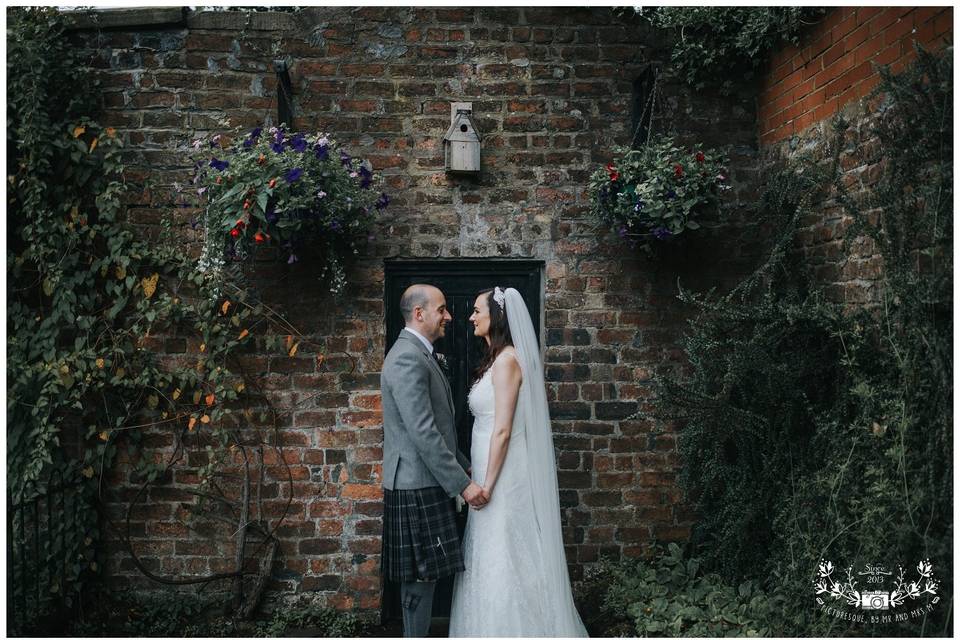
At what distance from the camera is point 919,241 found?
310cm

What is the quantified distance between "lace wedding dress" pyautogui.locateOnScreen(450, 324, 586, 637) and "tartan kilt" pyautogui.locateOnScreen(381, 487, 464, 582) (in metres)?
0.13

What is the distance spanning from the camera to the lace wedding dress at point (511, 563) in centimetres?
362

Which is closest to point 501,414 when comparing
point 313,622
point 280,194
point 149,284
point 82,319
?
point 280,194

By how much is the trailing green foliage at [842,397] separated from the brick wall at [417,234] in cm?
45

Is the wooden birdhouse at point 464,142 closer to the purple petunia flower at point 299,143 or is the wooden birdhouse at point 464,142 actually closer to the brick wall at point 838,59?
the purple petunia flower at point 299,143

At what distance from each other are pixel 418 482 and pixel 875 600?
210 centimetres

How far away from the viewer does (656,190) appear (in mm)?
3949

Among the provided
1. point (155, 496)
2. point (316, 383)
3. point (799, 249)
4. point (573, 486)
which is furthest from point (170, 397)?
point (799, 249)

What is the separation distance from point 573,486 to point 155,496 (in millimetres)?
2492

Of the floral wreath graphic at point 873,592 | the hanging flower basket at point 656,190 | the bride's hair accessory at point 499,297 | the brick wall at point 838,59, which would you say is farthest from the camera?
the hanging flower basket at point 656,190

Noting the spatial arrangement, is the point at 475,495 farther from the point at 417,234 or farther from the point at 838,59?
the point at 838,59

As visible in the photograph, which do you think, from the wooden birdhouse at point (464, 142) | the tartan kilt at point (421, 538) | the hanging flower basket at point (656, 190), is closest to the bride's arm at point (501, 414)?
the tartan kilt at point (421, 538)

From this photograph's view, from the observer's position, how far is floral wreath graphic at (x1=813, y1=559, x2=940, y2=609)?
2891 millimetres

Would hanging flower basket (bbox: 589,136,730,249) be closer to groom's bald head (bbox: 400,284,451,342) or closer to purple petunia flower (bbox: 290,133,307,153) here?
groom's bald head (bbox: 400,284,451,342)
